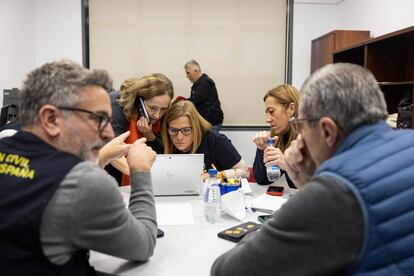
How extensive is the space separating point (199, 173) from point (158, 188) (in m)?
0.23

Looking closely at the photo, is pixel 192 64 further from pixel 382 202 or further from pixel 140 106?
pixel 382 202

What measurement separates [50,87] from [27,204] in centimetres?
32

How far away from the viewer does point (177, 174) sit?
80.2 inches

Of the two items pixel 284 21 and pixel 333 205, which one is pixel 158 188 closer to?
pixel 333 205

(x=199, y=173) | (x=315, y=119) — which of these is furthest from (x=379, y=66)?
(x=315, y=119)

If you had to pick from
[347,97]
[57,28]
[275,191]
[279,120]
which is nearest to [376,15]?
[279,120]

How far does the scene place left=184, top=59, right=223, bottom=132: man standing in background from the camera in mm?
5023

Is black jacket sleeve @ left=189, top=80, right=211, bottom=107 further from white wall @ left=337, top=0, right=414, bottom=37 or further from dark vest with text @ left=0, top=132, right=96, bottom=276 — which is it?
dark vest with text @ left=0, top=132, right=96, bottom=276

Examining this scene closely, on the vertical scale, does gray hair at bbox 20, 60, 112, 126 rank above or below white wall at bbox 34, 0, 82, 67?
below

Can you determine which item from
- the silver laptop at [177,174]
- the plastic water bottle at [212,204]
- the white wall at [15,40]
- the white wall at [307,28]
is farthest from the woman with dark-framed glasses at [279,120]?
the white wall at [307,28]

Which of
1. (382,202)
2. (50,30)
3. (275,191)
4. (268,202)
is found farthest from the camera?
(50,30)

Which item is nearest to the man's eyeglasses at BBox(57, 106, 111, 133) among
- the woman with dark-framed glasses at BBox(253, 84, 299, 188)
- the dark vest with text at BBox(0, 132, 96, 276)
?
the dark vest with text at BBox(0, 132, 96, 276)

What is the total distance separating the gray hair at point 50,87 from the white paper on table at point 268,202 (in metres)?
1.08

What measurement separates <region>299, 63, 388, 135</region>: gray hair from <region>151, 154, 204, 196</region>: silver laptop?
1.12m
